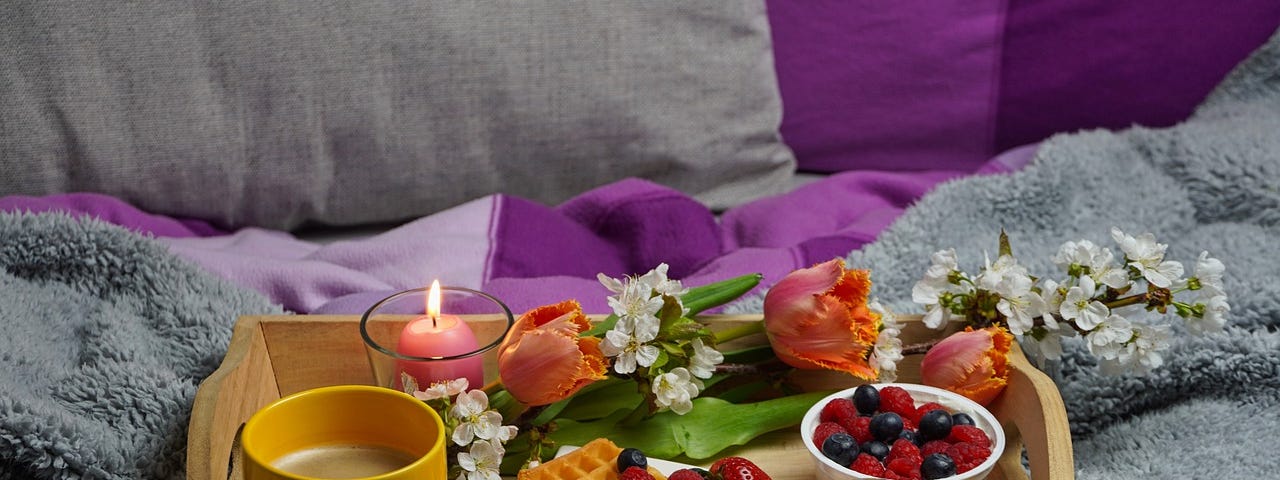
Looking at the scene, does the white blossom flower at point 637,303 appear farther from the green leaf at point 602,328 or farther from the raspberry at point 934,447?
the raspberry at point 934,447

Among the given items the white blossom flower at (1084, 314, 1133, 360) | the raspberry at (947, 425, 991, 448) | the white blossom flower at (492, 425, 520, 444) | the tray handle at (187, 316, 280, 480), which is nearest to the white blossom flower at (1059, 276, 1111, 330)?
the white blossom flower at (1084, 314, 1133, 360)

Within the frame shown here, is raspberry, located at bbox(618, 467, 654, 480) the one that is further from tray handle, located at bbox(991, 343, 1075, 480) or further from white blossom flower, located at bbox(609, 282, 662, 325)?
tray handle, located at bbox(991, 343, 1075, 480)

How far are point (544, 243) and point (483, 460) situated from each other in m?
0.40

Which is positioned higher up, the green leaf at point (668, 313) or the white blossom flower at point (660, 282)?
the white blossom flower at point (660, 282)

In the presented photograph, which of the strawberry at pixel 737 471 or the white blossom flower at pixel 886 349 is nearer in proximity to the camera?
the strawberry at pixel 737 471

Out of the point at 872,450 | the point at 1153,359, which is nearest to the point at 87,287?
the point at 872,450

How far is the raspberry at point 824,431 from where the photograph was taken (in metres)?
0.65

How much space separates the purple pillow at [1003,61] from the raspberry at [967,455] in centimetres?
67

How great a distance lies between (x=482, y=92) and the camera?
3.51 ft

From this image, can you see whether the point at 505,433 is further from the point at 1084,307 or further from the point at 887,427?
the point at 1084,307

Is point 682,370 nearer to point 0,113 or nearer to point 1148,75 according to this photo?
point 0,113

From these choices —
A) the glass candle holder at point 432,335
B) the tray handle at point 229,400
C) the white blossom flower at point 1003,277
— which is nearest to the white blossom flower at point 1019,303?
the white blossom flower at point 1003,277

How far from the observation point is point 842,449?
0.63 m

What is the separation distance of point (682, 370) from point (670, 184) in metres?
0.54
